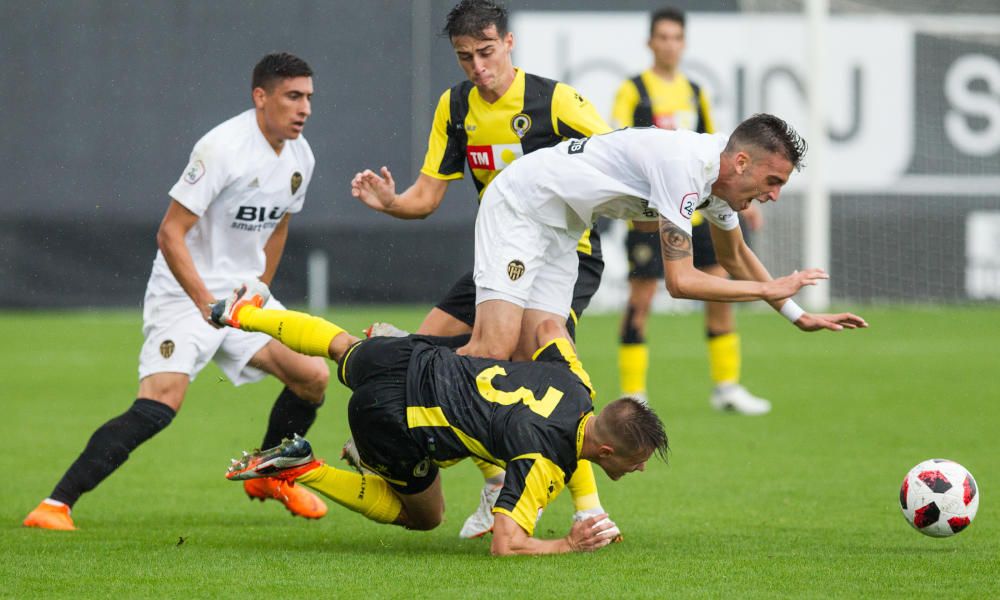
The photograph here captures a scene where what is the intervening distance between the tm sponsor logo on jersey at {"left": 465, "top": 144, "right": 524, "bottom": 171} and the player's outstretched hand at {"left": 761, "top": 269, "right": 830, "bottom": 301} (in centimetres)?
149

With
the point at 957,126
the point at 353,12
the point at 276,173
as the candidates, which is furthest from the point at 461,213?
the point at 276,173

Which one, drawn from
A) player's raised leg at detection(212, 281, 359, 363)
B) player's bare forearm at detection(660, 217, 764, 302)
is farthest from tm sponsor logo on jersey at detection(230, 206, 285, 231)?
player's bare forearm at detection(660, 217, 764, 302)

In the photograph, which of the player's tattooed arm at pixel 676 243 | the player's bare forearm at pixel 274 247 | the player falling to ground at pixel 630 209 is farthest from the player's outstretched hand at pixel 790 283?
the player's bare forearm at pixel 274 247

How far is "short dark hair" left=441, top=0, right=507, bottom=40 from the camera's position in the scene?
231 inches

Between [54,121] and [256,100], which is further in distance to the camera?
[54,121]

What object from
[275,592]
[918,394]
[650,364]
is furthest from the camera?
[650,364]

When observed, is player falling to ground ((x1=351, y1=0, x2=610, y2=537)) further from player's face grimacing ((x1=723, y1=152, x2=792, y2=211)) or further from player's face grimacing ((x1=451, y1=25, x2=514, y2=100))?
player's face grimacing ((x1=723, y1=152, x2=792, y2=211))

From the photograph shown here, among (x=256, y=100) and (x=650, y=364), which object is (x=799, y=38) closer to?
(x=650, y=364)

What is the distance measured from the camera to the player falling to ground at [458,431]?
491 cm

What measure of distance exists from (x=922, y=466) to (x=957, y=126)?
1445cm

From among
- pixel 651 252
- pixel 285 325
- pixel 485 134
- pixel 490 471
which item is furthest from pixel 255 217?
pixel 651 252

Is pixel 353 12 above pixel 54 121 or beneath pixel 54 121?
above

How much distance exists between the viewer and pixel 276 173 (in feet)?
21.2

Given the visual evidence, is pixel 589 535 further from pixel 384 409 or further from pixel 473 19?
pixel 473 19
